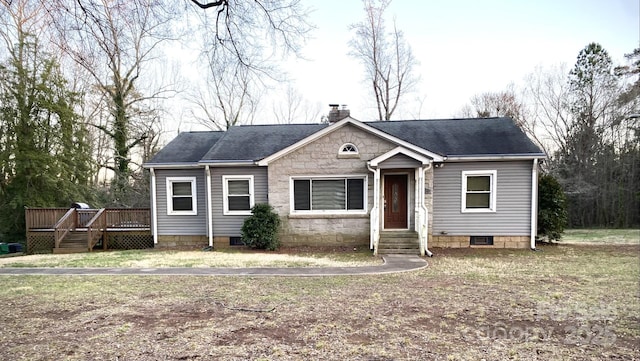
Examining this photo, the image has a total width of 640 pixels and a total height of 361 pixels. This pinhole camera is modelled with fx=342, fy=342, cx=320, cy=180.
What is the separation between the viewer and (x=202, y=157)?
44.7 feet

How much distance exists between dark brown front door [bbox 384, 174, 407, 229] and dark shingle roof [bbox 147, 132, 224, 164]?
7.44 meters

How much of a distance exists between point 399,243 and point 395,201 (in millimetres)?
1679

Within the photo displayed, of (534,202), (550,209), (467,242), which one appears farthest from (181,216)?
(550,209)

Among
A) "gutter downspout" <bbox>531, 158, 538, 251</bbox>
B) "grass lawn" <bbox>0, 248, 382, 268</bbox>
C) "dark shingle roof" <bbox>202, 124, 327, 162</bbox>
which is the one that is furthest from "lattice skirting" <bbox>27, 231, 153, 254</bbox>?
"gutter downspout" <bbox>531, 158, 538, 251</bbox>

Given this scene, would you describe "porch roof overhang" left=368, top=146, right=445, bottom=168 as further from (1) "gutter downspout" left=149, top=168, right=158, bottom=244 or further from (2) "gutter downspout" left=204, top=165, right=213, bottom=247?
(1) "gutter downspout" left=149, top=168, right=158, bottom=244

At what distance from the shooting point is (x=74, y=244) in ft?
45.7

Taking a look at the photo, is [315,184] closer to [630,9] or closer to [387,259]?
[387,259]

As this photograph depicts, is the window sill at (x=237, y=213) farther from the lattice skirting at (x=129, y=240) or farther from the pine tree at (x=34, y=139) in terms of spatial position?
the pine tree at (x=34, y=139)

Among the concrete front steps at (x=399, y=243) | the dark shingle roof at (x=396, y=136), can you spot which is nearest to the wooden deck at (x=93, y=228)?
the dark shingle roof at (x=396, y=136)

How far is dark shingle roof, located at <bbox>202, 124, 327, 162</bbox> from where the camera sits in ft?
42.9

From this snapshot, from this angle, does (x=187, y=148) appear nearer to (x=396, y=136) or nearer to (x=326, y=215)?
(x=326, y=215)

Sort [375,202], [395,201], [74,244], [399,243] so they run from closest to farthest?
[399,243], [375,202], [395,201], [74,244]

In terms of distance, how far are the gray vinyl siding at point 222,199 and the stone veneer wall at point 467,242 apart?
6488mm

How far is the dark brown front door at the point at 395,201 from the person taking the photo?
40.8 feet
